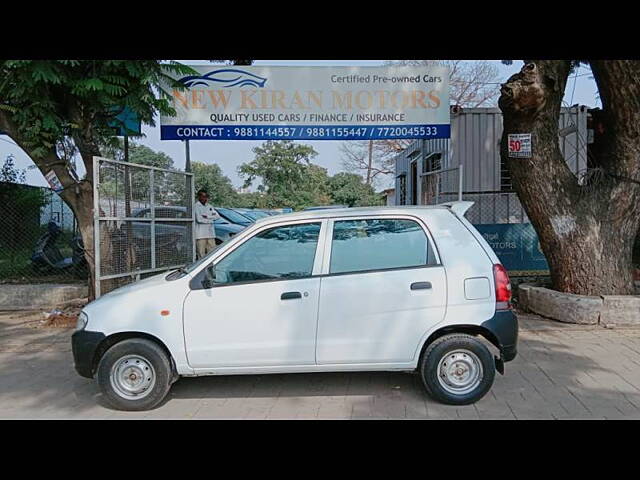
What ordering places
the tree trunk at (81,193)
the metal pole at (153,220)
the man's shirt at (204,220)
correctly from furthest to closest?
1. the man's shirt at (204,220)
2. the metal pole at (153,220)
3. the tree trunk at (81,193)

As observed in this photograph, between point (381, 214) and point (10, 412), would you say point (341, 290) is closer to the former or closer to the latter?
point (381, 214)

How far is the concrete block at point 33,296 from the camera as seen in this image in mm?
8906

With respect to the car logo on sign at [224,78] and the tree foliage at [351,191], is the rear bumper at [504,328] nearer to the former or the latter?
the car logo on sign at [224,78]

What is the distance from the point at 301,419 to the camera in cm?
428

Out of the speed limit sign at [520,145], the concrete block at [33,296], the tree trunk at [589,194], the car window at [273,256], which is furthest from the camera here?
the concrete block at [33,296]

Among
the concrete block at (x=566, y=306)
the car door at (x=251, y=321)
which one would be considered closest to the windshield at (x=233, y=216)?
the concrete block at (x=566, y=306)

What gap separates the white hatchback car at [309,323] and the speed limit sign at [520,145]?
3.93 m

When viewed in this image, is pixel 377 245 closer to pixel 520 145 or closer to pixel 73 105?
pixel 520 145

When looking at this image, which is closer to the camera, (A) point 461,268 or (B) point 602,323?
(A) point 461,268

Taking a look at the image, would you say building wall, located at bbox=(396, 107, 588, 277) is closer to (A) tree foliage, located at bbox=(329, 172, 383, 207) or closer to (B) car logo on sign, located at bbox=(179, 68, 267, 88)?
(B) car logo on sign, located at bbox=(179, 68, 267, 88)

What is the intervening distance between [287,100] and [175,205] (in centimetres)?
303

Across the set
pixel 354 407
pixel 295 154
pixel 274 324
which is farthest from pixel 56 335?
pixel 295 154

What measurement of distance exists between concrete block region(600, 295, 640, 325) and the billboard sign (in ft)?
15.1

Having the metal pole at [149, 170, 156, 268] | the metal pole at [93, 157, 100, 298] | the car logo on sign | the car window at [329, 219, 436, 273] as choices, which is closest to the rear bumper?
the car window at [329, 219, 436, 273]
